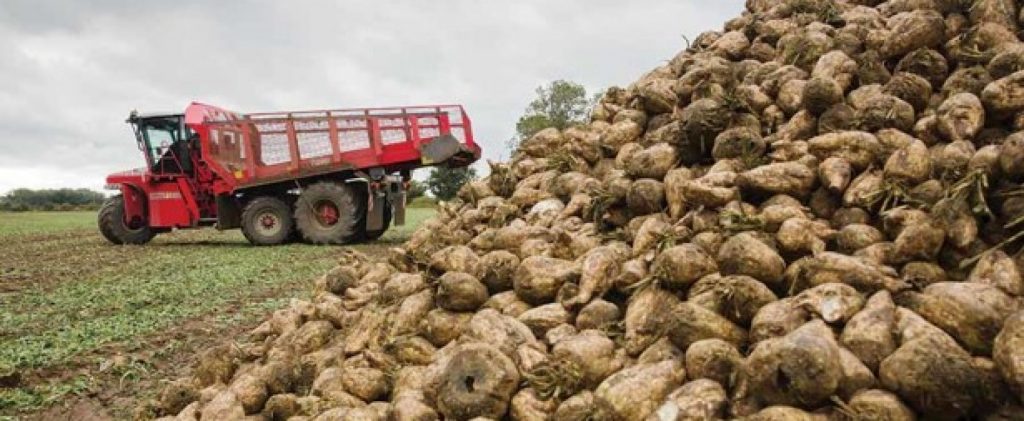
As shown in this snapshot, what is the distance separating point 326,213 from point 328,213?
0.04 m

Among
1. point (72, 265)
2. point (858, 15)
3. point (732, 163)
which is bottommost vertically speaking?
point (72, 265)

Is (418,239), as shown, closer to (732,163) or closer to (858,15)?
(732,163)

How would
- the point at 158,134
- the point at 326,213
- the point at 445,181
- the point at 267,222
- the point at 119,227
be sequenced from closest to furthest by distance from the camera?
the point at 326,213 < the point at 267,222 < the point at 158,134 < the point at 119,227 < the point at 445,181

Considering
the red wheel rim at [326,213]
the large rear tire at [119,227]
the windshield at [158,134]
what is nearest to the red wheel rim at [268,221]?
the red wheel rim at [326,213]

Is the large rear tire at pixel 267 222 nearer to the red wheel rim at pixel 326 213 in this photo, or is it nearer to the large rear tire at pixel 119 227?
the red wheel rim at pixel 326 213

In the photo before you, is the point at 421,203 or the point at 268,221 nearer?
the point at 268,221

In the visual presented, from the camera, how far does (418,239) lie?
594 centimetres

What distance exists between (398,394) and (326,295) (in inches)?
78.4

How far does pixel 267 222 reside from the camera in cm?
1580

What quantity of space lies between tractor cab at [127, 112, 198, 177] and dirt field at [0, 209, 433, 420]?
2.28 metres

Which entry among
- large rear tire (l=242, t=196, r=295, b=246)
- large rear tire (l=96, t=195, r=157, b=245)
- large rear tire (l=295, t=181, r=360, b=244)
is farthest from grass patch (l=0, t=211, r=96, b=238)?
large rear tire (l=295, t=181, r=360, b=244)

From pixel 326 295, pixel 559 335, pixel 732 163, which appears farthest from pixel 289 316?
pixel 732 163

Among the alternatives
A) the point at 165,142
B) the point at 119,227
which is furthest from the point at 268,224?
the point at 119,227

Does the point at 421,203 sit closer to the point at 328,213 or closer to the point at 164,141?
the point at 164,141
